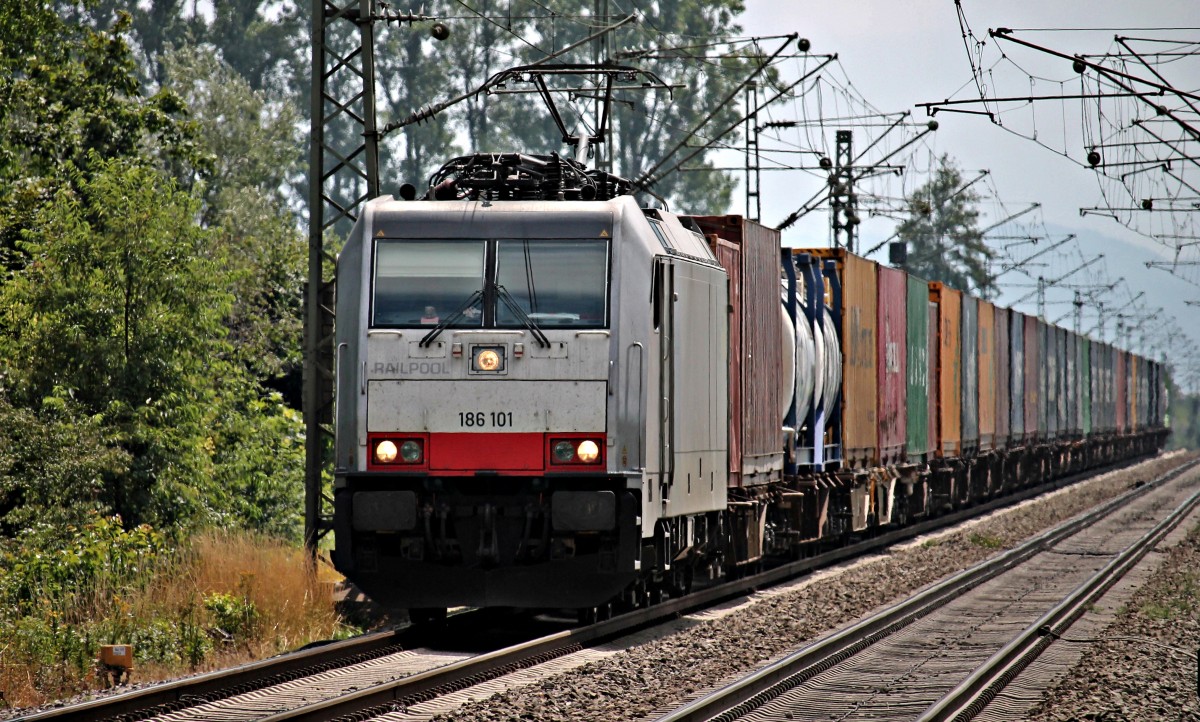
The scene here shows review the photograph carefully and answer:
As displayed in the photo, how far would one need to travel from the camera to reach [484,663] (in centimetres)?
1079

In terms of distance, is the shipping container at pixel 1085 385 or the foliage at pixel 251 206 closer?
the foliage at pixel 251 206

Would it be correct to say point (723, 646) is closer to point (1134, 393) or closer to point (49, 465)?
point (49, 465)

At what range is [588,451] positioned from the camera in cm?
1199

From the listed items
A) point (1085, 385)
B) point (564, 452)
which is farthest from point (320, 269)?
point (1085, 385)

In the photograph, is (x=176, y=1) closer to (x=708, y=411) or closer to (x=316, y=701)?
(x=708, y=411)

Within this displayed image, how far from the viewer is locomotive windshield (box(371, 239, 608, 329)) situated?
1213 cm

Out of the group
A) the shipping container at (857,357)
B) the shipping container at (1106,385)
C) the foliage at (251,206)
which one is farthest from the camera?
the shipping container at (1106,385)

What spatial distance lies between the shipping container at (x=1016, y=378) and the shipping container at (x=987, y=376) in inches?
75.8

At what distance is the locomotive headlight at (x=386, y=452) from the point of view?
39.6 feet

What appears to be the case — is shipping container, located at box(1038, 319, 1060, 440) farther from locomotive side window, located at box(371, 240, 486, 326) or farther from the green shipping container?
→ locomotive side window, located at box(371, 240, 486, 326)

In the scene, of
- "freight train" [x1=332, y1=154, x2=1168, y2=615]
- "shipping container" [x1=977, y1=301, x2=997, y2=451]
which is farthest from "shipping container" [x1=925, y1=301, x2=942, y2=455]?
"freight train" [x1=332, y1=154, x2=1168, y2=615]

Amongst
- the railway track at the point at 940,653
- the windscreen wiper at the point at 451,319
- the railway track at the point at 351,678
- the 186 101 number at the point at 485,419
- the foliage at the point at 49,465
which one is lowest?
the railway track at the point at 940,653

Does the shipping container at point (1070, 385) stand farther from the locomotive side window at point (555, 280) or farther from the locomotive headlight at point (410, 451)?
the locomotive headlight at point (410, 451)

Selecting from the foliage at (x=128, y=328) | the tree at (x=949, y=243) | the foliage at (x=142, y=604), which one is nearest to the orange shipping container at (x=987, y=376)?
the foliage at (x=128, y=328)
